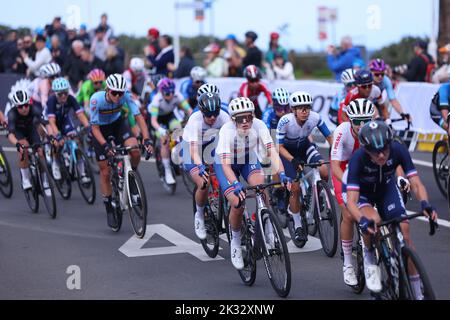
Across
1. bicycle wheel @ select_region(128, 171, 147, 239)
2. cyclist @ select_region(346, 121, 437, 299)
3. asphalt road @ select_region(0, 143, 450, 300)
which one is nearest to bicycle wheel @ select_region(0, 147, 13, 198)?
asphalt road @ select_region(0, 143, 450, 300)

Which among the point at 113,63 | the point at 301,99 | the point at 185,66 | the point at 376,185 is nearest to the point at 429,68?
the point at 185,66

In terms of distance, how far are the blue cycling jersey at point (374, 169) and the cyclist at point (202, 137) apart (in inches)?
92.3

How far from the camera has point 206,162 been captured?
33.9ft

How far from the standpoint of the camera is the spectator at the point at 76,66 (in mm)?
22156

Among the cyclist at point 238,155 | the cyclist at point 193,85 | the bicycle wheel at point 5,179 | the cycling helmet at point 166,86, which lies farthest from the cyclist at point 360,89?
the bicycle wheel at point 5,179

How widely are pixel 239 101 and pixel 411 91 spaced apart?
394 inches

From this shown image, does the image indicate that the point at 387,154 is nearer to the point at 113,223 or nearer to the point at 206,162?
the point at 206,162

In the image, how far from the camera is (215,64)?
2241 centimetres

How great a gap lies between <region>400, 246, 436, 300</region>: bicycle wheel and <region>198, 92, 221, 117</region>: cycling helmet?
11.2 feet

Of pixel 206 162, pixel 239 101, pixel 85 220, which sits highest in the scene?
pixel 239 101

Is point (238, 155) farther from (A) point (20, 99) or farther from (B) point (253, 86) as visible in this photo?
(B) point (253, 86)

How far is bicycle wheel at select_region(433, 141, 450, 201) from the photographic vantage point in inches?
503

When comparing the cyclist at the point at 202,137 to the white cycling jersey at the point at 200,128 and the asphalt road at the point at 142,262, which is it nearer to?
the white cycling jersey at the point at 200,128
